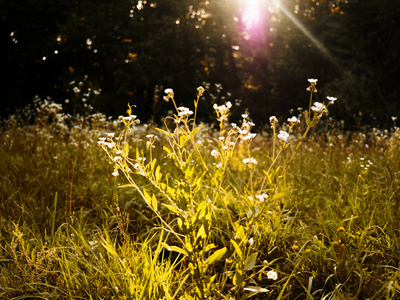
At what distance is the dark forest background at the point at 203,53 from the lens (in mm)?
11352

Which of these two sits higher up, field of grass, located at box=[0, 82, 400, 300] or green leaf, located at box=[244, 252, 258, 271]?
green leaf, located at box=[244, 252, 258, 271]

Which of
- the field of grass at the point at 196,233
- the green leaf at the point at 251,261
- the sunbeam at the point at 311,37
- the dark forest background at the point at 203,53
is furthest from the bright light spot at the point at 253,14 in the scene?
the green leaf at the point at 251,261

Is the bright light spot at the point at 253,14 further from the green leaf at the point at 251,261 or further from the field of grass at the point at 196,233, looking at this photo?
the green leaf at the point at 251,261

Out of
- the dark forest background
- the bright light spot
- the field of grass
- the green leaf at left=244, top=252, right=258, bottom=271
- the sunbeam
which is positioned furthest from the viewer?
the bright light spot

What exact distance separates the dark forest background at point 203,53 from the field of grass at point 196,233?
6.61 meters

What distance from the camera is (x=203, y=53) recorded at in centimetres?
1505

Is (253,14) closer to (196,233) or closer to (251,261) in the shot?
(196,233)

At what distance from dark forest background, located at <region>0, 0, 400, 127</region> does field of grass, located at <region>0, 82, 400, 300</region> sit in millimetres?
6611

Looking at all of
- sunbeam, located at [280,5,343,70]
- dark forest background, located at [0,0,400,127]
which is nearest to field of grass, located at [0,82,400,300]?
dark forest background, located at [0,0,400,127]

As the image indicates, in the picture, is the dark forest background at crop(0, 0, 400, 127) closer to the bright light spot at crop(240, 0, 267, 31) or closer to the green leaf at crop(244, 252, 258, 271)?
the bright light spot at crop(240, 0, 267, 31)

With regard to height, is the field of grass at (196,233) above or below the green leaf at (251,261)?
below

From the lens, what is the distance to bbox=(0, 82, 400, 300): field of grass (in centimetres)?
155

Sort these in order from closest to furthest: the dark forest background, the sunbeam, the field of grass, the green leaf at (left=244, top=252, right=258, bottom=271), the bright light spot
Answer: the green leaf at (left=244, top=252, right=258, bottom=271)
the field of grass
the dark forest background
the sunbeam
the bright light spot

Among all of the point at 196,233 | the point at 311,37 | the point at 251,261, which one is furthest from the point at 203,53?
the point at 251,261
